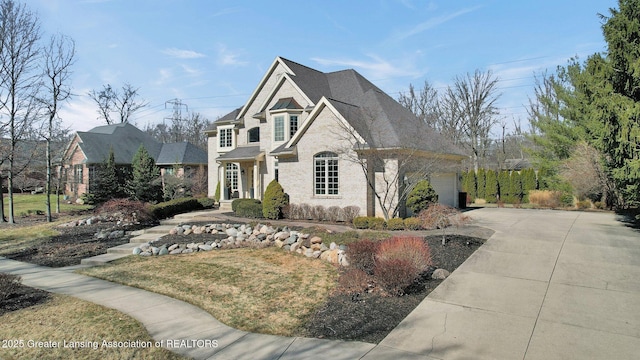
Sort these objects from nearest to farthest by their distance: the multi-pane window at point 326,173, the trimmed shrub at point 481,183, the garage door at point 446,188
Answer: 1. the multi-pane window at point 326,173
2. the garage door at point 446,188
3. the trimmed shrub at point 481,183

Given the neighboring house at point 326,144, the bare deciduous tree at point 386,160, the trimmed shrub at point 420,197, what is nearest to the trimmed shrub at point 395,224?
the bare deciduous tree at point 386,160

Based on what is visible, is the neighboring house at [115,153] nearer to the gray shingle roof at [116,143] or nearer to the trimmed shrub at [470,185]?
the gray shingle roof at [116,143]

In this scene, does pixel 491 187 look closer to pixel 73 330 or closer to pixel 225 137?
pixel 225 137

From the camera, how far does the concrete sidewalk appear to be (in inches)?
193

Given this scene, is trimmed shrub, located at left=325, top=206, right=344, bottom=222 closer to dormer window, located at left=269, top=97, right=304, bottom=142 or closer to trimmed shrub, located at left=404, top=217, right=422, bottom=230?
trimmed shrub, located at left=404, top=217, right=422, bottom=230

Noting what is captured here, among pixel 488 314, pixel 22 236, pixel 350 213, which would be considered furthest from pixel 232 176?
pixel 488 314

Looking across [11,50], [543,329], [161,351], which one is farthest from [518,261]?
[11,50]

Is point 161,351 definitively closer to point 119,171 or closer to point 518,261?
point 518,261

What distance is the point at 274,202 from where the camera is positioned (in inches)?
741

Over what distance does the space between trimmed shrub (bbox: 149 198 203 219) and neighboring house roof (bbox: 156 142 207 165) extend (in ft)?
39.2

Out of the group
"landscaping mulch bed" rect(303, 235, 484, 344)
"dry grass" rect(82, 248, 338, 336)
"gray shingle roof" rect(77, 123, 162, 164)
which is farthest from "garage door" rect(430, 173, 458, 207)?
"gray shingle roof" rect(77, 123, 162, 164)

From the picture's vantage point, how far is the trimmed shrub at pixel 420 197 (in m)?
16.7

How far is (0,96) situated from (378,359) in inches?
1001

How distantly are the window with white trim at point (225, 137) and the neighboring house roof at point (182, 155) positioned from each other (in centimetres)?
760
